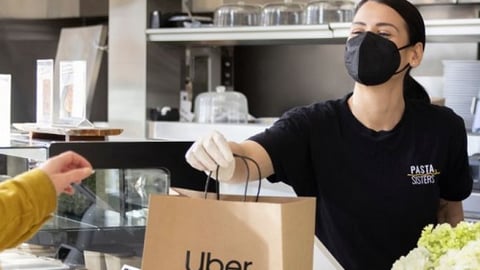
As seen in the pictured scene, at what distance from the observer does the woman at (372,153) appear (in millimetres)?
1723

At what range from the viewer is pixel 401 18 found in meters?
1.75

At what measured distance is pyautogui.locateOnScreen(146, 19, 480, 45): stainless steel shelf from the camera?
2.93 meters

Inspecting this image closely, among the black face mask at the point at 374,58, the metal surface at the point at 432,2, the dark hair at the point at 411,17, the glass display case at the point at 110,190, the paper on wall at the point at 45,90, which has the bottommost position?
the glass display case at the point at 110,190

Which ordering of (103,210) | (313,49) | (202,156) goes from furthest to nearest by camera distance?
(313,49), (103,210), (202,156)

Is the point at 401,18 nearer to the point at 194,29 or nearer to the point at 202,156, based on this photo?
the point at 202,156

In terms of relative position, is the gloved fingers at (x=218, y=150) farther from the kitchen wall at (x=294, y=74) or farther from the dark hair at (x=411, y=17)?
the kitchen wall at (x=294, y=74)

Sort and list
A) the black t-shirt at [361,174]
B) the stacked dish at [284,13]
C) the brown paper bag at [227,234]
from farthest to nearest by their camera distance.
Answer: the stacked dish at [284,13] < the black t-shirt at [361,174] < the brown paper bag at [227,234]

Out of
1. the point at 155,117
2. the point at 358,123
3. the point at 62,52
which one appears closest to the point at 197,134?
the point at 155,117

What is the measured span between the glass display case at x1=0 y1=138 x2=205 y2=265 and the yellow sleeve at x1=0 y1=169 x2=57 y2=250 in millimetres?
536

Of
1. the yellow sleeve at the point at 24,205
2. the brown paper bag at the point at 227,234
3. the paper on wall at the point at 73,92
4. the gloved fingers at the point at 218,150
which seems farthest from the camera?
the paper on wall at the point at 73,92

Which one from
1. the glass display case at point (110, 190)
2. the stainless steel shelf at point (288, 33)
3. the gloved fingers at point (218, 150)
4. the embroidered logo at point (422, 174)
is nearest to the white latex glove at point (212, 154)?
the gloved fingers at point (218, 150)

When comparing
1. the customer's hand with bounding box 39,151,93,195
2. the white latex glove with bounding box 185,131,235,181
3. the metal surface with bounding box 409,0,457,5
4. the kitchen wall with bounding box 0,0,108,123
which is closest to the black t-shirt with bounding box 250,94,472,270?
the white latex glove with bounding box 185,131,235,181

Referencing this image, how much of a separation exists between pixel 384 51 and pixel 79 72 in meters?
0.72

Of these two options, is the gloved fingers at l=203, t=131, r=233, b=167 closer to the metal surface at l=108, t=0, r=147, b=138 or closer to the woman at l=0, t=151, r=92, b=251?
the woman at l=0, t=151, r=92, b=251
